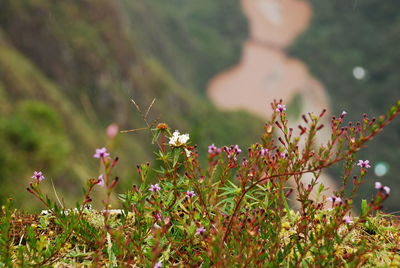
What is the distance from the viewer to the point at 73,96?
125 feet

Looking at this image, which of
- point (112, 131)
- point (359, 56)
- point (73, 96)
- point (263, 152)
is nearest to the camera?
point (112, 131)

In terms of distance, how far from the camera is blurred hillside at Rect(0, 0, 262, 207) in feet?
47.3

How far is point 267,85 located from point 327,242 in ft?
288

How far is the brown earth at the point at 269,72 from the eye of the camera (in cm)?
8538

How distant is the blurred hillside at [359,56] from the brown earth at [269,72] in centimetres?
333

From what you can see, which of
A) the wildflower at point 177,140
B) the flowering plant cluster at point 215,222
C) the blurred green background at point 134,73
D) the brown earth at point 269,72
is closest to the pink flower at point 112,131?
the blurred green background at point 134,73

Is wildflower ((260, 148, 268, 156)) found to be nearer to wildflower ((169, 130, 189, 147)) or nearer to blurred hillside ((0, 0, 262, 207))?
wildflower ((169, 130, 189, 147))

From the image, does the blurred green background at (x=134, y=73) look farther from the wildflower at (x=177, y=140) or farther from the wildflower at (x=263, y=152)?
the wildflower at (x=263, y=152)

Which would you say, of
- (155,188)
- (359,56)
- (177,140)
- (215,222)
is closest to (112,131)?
(177,140)

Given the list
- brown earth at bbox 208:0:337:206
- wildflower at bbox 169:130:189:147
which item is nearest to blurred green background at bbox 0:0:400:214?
wildflower at bbox 169:130:189:147

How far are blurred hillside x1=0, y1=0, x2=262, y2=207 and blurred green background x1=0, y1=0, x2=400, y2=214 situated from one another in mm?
93

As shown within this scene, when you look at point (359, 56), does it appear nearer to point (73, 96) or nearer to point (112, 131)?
point (73, 96)

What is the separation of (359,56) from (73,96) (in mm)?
76553

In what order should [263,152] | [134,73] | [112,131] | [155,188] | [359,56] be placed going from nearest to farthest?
[112,131], [263,152], [155,188], [134,73], [359,56]
